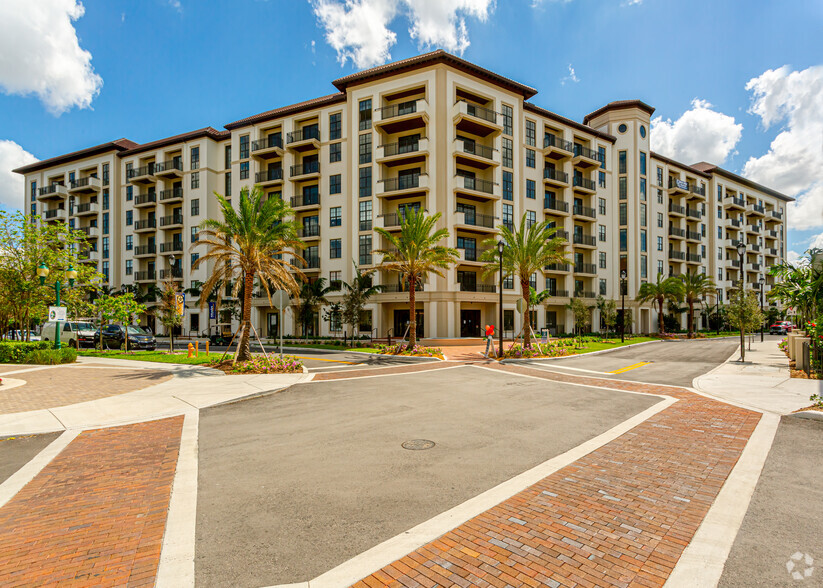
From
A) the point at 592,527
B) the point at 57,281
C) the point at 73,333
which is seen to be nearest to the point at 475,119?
the point at 57,281

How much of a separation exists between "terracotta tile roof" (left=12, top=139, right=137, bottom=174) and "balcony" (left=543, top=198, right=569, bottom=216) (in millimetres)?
52393

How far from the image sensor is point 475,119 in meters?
37.5

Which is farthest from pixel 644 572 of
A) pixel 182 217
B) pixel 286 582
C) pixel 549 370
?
pixel 182 217

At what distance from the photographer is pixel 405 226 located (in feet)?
82.4

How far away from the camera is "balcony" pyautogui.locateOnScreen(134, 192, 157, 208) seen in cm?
5009

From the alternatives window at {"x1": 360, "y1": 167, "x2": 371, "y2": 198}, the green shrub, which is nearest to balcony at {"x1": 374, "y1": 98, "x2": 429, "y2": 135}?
window at {"x1": 360, "y1": 167, "x2": 371, "y2": 198}

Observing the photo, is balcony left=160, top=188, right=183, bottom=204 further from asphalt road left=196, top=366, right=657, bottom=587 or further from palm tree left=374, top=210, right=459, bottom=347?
asphalt road left=196, top=366, right=657, bottom=587

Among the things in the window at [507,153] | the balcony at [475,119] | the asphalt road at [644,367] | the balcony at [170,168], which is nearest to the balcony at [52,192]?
the balcony at [170,168]

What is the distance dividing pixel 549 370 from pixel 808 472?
1207 cm

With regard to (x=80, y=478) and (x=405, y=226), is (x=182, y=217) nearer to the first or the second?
(x=405, y=226)

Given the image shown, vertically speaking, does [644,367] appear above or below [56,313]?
below

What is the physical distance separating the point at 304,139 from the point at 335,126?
3.74m

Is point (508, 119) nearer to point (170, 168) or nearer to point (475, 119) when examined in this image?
point (475, 119)

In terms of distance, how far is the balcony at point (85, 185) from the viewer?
53438 millimetres
